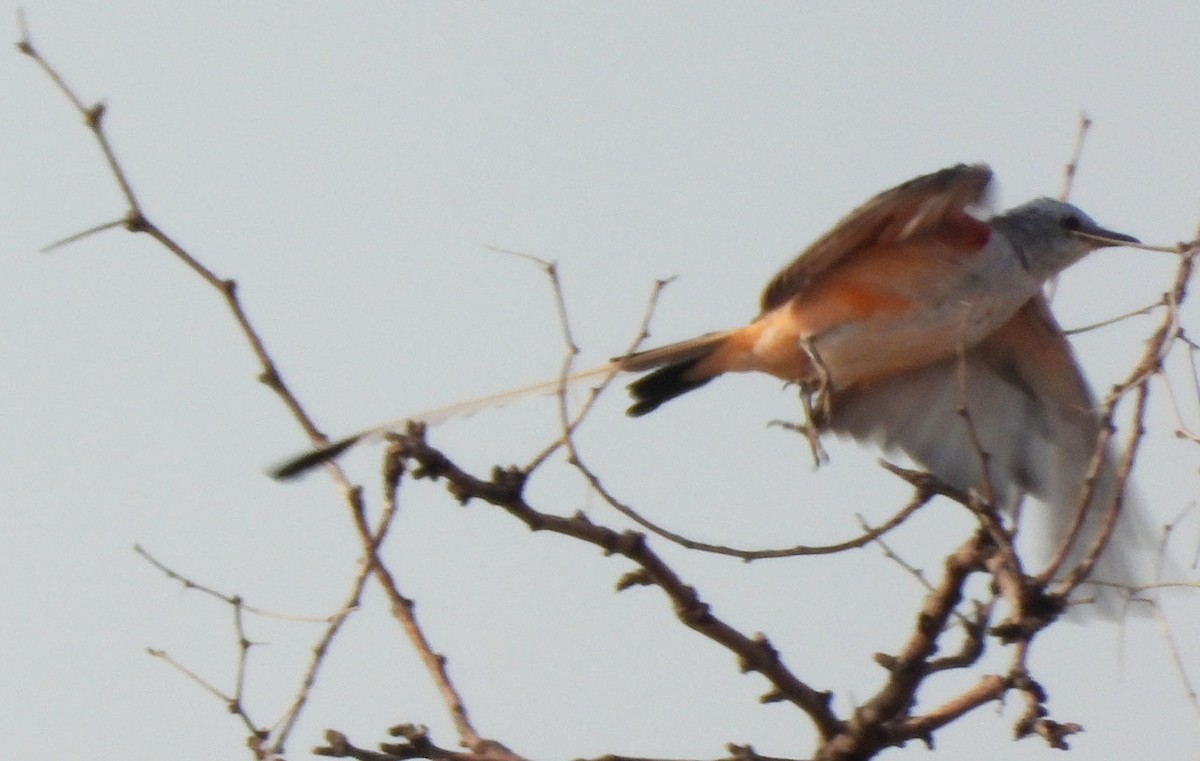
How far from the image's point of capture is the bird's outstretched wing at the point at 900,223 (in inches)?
179

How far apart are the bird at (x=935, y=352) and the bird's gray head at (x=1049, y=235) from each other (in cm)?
1

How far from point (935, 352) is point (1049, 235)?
73cm

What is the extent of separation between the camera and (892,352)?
499 centimetres

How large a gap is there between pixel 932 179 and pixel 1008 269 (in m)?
0.65

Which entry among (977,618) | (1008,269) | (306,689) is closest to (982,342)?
(1008,269)

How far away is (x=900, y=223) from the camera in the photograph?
16.2ft

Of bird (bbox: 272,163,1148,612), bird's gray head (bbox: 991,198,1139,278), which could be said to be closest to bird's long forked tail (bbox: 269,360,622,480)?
bird (bbox: 272,163,1148,612)

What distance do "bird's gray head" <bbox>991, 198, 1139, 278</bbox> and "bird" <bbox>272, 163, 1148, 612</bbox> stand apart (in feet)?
→ 0.04

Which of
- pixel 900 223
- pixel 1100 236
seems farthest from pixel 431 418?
pixel 1100 236

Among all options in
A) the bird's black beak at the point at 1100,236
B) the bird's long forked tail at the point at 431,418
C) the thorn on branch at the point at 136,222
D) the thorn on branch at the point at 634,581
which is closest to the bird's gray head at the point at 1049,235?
the bird's black beak at the point at 1100,236

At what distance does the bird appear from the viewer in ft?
15.7

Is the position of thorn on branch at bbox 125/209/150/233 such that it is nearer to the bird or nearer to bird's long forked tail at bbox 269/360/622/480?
bird's long forked tail at bbox 269/360/622/480

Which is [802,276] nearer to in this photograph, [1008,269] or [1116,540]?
[1008,269]

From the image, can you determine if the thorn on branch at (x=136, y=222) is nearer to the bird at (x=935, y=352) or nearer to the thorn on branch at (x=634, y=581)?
the thorn on branch at (x=634, y=581)
